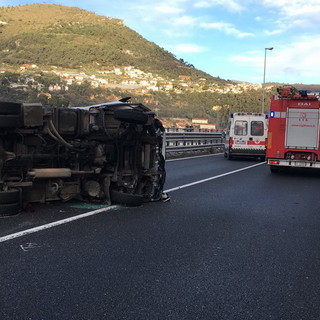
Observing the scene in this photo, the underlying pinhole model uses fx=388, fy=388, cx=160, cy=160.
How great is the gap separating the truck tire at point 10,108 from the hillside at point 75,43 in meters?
62.3

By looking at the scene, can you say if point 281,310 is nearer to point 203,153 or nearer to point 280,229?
point 280,229

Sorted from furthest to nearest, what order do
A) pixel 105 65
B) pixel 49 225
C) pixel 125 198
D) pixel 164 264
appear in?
pixel 105 65
pixel 125 198
pixel 49 225
pixel 164 264

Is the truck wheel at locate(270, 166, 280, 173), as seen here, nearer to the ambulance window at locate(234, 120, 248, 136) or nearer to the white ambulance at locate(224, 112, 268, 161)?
the white ambulance at locate(224, 112, 268, 161)

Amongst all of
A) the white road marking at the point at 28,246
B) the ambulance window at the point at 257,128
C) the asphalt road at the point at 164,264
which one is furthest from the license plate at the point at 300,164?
the white road marking at the point at 28,246

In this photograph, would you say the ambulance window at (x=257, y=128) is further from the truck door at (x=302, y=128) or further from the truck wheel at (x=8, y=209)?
the truck wheel at (x=8, y=209)

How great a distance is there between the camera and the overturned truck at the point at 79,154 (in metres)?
5.55

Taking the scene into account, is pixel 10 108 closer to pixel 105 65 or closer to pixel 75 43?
pixel 105 65

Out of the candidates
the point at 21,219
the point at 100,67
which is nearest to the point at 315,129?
the point at 21,219

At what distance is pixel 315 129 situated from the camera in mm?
12688

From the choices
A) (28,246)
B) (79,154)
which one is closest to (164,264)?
(28,246)

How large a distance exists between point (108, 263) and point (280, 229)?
281 cm

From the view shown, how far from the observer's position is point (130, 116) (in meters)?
6.20

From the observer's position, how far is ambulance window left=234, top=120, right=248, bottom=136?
1888 centimetres

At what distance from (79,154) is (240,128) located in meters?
13.9
